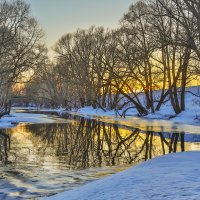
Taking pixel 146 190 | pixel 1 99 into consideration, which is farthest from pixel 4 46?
pixel 146 190

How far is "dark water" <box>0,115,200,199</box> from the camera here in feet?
29.6

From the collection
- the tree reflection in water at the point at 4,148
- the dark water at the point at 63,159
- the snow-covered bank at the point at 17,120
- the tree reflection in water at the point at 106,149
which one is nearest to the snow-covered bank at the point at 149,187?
the dark water at the point at 63,159

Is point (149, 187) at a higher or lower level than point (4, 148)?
higher

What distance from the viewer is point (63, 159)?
1318 centimetres

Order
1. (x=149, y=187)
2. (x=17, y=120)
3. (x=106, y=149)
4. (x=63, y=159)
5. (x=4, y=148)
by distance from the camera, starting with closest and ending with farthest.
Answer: (x=149, y=187), (x=63, y=159), (x=4, y=148), (x=106, y=149), (x=17, y=120)

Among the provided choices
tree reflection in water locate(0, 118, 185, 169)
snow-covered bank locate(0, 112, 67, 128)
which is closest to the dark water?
tree reflection in water locate(0, 118, 185, 169)

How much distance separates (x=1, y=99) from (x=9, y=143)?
70.2 ft

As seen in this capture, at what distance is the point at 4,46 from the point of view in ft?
106

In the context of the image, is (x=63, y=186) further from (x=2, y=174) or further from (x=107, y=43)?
(x=107, y=43)

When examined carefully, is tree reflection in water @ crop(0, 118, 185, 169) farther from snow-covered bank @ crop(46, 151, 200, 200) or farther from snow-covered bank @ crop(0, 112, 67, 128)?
snow-covered bank @ crop(0, 112, 67, 128)

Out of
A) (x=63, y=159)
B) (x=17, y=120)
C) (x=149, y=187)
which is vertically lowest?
(x=63, y=159)

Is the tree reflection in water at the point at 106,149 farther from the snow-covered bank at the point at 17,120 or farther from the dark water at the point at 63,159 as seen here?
the snow-covered bank at the point at 17,120

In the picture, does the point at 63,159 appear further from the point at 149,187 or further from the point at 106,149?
the point at 149,187

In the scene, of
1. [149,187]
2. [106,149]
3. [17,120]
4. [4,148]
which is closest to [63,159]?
[106,149]
